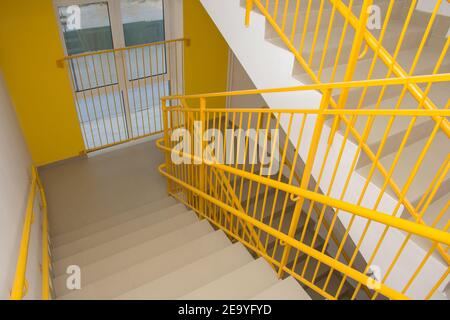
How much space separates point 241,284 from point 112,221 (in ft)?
7.06

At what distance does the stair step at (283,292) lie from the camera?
7.05 feet

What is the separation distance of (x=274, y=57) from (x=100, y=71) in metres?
3.40

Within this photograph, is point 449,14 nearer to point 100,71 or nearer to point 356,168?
point 356,168

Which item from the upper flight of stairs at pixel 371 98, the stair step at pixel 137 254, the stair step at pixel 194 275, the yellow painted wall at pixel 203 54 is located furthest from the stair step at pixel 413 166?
the yellow painted wall at pixel 203 54

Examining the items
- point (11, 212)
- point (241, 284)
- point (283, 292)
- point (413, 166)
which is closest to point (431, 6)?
point (413, 166)

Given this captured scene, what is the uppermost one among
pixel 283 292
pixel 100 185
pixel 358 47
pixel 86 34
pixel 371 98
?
pixel 358 47

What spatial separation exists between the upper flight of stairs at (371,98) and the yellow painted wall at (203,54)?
1854mm

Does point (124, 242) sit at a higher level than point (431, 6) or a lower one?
lower

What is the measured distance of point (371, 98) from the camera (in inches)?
95.0

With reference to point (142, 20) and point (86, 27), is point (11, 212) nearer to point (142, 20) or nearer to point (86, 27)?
point (86, 27)

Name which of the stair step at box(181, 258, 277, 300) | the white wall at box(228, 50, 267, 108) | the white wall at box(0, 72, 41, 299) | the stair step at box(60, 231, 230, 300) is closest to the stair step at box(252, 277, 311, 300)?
the stair step at box(181, 258, 277, 300)

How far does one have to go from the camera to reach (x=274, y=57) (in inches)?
101

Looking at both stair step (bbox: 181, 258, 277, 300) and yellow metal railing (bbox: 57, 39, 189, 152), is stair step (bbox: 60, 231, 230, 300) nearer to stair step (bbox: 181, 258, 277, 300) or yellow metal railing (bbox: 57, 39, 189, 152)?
stair step (bbox: 181, 258, 277, 300)
